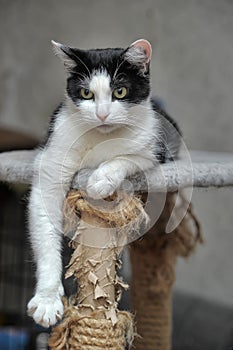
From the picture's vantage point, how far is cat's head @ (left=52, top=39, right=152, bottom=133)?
2.86 ft

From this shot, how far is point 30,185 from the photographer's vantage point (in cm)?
99

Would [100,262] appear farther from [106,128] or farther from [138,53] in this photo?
[138,53]

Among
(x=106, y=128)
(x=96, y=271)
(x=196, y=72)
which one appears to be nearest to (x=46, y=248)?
(x=96, y=271)

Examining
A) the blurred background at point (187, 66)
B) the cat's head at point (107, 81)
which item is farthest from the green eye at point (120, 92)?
the blurred background at point (187, 66)

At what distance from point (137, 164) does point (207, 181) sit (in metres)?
0.13

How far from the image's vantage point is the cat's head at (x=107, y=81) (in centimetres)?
87

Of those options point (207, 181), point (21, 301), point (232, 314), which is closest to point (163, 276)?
point (207, 181)

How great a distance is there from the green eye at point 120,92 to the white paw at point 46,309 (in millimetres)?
303

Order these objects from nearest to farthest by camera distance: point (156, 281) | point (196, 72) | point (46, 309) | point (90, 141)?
point (46, 309) < point (90, 141) < point (156, 281) < point (196, 72)

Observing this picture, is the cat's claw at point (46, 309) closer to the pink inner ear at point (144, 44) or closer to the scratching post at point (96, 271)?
the scratching post at point (96, 271)

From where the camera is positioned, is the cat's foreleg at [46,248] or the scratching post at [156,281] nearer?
the cat's foreleg at [46,248]

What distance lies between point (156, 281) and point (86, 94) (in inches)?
22.4

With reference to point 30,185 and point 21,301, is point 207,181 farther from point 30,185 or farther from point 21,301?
point 21,301

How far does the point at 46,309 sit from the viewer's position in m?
0.82
